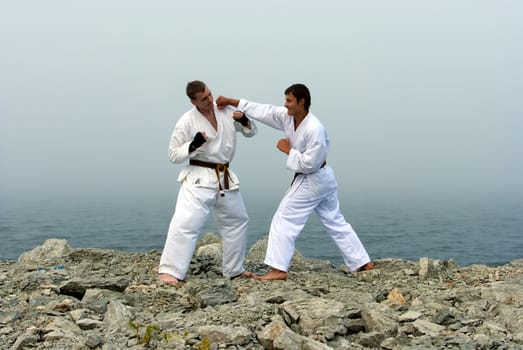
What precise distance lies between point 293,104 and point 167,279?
2.38m

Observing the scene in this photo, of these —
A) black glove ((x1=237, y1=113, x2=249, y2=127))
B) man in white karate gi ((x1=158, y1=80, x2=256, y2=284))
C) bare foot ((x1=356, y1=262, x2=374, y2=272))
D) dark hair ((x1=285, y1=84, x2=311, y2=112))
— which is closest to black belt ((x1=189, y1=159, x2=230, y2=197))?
man in white karate gi ((x1=158, y1=80, x2=256, y2=284))

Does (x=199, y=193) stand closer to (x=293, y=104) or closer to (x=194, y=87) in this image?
(x=194, y=87)

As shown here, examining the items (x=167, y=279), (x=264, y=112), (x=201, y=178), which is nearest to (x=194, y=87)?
(x=264, y=112)

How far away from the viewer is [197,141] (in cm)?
607

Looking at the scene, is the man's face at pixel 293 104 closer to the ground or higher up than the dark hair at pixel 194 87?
closer to the ground

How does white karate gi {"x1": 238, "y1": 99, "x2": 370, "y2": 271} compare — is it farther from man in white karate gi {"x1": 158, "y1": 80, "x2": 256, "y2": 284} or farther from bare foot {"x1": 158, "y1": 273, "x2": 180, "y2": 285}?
bare foot {"x1": 158, "y1": 273, "x2": 180, "y2": 285}

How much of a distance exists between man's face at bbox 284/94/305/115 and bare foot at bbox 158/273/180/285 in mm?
2251

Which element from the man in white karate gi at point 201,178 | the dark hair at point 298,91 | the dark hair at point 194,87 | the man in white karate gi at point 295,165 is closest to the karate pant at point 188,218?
the man in white karate gi at point 201,178

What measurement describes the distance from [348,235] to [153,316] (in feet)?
9.76

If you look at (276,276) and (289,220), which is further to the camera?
(289,220)

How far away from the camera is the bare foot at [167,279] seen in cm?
613

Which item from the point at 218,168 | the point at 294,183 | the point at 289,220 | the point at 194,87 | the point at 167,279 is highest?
the point at 194,87

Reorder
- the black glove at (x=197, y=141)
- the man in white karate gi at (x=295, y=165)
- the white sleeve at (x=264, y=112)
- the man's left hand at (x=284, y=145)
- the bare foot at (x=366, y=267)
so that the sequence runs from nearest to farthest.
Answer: the black glove at (x=197, y=141) < the man in white karate gi at (x=295, y=165) < the man's left hand at (x=284, y=145) < the white sleeve at (x=264, y=112) < the bare foot at (x=366, y=267)

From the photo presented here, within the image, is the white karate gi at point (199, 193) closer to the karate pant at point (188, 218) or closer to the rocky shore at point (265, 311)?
the karate pant at point (188, 218)
